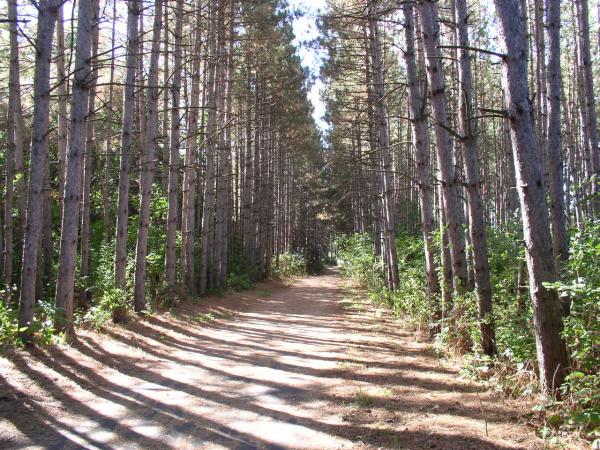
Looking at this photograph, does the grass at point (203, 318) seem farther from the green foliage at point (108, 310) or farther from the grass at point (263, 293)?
the grass at point (263, 293)

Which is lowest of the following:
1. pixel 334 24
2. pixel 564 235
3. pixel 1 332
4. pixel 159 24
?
pixel 1 332

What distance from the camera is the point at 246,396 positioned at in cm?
538

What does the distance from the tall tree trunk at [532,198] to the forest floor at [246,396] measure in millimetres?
633

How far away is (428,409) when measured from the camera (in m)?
4.77

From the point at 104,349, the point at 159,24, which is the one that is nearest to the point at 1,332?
the point at 104,349

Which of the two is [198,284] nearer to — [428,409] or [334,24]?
[334,24]

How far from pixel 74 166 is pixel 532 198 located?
20.2 ft

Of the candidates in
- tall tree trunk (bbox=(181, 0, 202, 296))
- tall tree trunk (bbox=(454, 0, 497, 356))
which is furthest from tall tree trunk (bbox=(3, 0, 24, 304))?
tall tree trunk (bbox=(454, 0, 497, 356))

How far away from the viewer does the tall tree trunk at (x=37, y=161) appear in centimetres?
660

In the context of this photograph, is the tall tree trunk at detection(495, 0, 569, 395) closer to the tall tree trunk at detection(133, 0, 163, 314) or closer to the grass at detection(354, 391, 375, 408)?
the grass at detection(354, 391, 375, 408)

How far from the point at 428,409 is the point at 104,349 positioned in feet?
16.1

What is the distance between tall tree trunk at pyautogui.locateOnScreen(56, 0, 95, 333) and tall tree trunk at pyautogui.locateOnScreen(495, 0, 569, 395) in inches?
228

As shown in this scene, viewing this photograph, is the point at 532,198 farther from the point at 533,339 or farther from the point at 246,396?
the point at 246,396

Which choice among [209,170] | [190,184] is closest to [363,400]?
[190,184]
